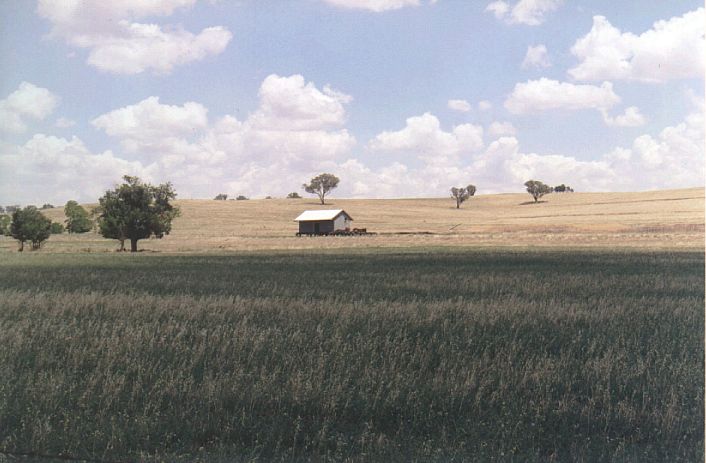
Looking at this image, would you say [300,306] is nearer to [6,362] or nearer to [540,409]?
[6,362]

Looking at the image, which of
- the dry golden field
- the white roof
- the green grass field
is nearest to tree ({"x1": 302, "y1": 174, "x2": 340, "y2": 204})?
the dry golden field

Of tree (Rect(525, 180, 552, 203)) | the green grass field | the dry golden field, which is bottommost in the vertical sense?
the green grass field

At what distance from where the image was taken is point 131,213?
6138cm

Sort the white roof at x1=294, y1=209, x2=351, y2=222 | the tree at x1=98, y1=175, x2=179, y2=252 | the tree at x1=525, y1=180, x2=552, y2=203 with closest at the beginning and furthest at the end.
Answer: the tree at x1=98, y1=175, x2=179, y2=252
the white roof at x1=294, y1=209, x2=351, y2=222
the tree at x1=525, y1=180, x2=552, y2=203

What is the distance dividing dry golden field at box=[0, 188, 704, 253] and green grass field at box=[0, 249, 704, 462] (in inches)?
1635


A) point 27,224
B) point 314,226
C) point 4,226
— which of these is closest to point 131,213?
point 27,224

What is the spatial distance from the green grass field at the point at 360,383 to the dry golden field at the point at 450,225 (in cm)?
4153

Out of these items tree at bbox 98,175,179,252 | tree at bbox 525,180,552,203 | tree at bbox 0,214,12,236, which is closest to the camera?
tree at bbox 98,175,179,252

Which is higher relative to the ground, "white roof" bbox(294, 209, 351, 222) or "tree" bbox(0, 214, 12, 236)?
"white roof" bbox(294, 209, 351, 222)

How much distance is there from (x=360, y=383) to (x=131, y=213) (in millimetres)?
57625

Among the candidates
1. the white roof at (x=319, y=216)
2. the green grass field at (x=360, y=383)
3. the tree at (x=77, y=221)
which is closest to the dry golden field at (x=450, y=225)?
the tree at (x=77, y=221)

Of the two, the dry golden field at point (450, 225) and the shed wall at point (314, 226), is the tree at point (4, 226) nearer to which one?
the dry golden field at point (450, 225)

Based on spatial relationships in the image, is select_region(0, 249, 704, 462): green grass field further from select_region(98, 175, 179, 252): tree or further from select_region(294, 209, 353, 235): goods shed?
select_region(294, 209, 353, 235): goods shed

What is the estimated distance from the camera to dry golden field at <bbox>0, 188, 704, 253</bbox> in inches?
2543
